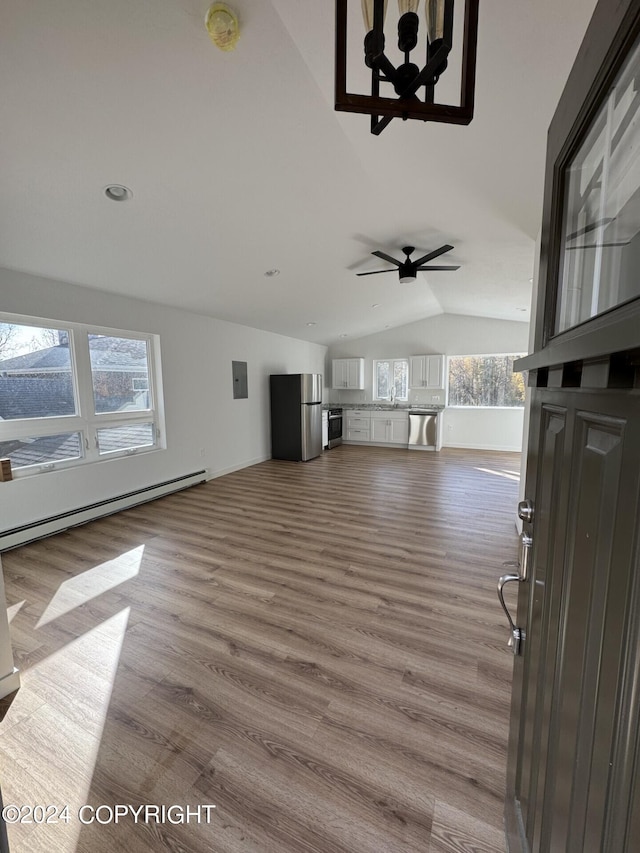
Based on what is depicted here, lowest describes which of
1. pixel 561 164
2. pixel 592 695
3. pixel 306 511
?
pixel 306 511

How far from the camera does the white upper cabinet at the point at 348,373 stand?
8297mm

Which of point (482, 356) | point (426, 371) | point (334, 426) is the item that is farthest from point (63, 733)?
point (482, 356)

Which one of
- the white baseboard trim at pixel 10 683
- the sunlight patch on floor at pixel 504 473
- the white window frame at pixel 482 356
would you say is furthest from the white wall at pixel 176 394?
the sunlight patch on floor at pixel 504 473

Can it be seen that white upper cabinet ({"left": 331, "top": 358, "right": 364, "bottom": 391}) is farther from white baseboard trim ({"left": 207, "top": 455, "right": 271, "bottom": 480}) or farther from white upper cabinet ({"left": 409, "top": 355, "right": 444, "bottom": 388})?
white baseboard trim ({"left": 207, "top": 455, "right": 271, "bottom": 480})

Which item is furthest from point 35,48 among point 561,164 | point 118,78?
point 561,164

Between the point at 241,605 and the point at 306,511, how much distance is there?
5.74 feet

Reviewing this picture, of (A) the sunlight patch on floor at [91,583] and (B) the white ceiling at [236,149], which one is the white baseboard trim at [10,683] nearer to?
(A) the sunlight patch on floor at [91,583]

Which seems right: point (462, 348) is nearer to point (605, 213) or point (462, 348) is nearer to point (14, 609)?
point (605, 213)

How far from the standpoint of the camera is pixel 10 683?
1654mm

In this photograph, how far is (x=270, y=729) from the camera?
147 centimetres

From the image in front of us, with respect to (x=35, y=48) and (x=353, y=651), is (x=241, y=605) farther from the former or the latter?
(x=35, y=48)

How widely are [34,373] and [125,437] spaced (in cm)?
112

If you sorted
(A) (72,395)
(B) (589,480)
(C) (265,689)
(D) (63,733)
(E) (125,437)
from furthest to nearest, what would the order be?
(E) (125,437) → (A) (72,395) → (C) (265,689) → (D) (63,733) → (B) (589,480)

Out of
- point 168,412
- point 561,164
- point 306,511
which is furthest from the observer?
point 168,412
